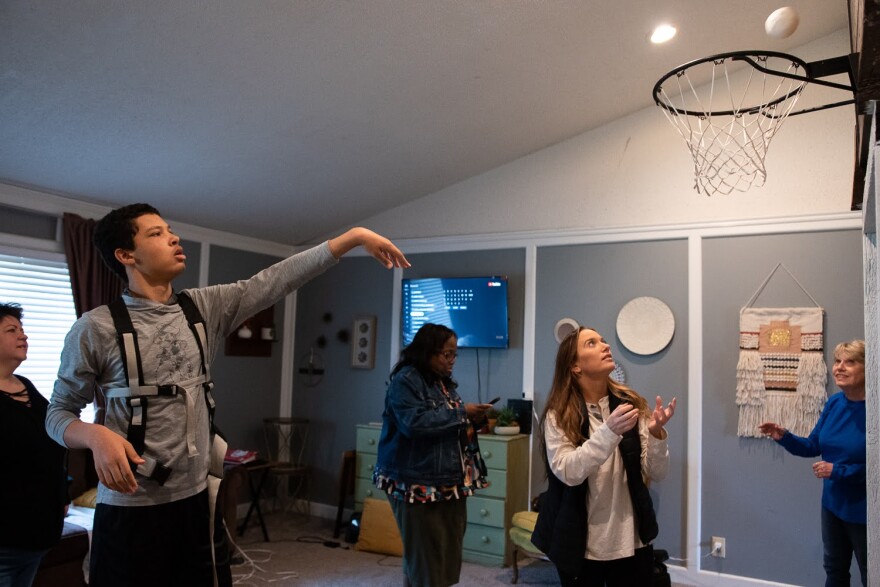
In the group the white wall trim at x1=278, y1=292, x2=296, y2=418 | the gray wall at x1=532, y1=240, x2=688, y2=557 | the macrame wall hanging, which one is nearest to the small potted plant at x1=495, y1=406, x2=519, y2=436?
the gray wall at x1=532, y1=240, x2=688, y2=557

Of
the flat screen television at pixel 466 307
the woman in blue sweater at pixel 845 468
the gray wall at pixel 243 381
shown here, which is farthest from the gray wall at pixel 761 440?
the gray wall at pixel 243 381

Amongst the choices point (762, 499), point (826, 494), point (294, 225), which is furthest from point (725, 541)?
point (294, 225)

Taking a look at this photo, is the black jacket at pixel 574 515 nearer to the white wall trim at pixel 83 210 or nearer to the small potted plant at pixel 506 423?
the small potted plant at pixel 506 423

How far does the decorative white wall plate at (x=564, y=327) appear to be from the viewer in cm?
434

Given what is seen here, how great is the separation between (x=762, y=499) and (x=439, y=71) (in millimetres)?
2998

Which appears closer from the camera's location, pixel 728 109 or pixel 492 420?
pixel 728 109

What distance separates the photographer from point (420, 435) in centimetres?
253

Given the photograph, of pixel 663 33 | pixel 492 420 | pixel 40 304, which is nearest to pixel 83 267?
pixel 40 304

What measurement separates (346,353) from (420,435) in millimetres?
2913

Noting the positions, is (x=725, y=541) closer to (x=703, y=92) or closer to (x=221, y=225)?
(x=703, y=92)

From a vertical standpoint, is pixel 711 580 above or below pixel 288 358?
below

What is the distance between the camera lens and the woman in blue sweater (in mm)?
2645

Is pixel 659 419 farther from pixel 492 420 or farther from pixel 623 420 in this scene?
pixel 492 420

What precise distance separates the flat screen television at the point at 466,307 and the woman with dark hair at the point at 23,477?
9.28ft
